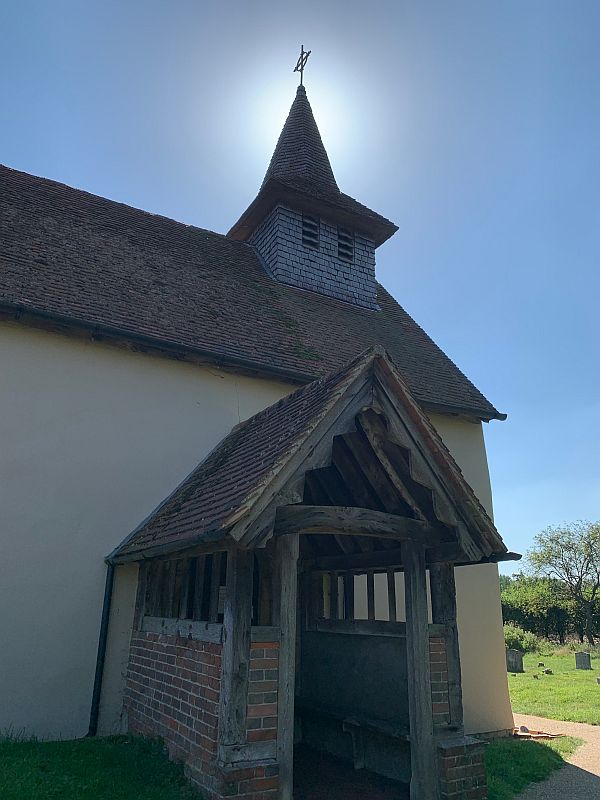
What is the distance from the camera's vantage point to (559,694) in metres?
13.1

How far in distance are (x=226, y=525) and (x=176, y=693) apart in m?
2.30

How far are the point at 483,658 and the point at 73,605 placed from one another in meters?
6.93

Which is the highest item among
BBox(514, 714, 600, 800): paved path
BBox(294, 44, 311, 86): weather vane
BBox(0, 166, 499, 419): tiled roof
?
BBox(294, 44, 311, 86): weather vane

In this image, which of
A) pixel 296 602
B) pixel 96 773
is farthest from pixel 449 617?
pixel 96 773

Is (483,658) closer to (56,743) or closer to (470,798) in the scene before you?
(470,798)

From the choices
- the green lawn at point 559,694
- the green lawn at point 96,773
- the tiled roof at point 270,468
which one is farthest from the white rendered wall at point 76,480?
the green lawn at point 559,694

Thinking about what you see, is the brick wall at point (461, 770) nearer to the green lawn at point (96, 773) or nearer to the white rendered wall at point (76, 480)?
the green lawn at point (96, 773)

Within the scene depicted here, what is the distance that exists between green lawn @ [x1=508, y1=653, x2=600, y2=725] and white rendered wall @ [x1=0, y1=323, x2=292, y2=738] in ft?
28.2

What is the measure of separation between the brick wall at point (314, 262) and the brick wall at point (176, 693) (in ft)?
29.0

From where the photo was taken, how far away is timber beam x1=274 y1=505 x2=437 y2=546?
4.91 metres

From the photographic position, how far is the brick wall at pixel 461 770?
16.5 ft

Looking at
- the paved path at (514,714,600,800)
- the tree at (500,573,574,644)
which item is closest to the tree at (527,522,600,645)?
the tree at (500,573,574,644)

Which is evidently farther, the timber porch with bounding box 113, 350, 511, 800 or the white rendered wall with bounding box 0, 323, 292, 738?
the white rendered wall with bounding box 0, 323, 292, 738

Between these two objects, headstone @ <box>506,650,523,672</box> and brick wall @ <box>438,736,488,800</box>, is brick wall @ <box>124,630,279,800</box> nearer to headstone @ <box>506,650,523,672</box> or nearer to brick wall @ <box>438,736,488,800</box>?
brick wall @ <box>438,736,488,800</box>
